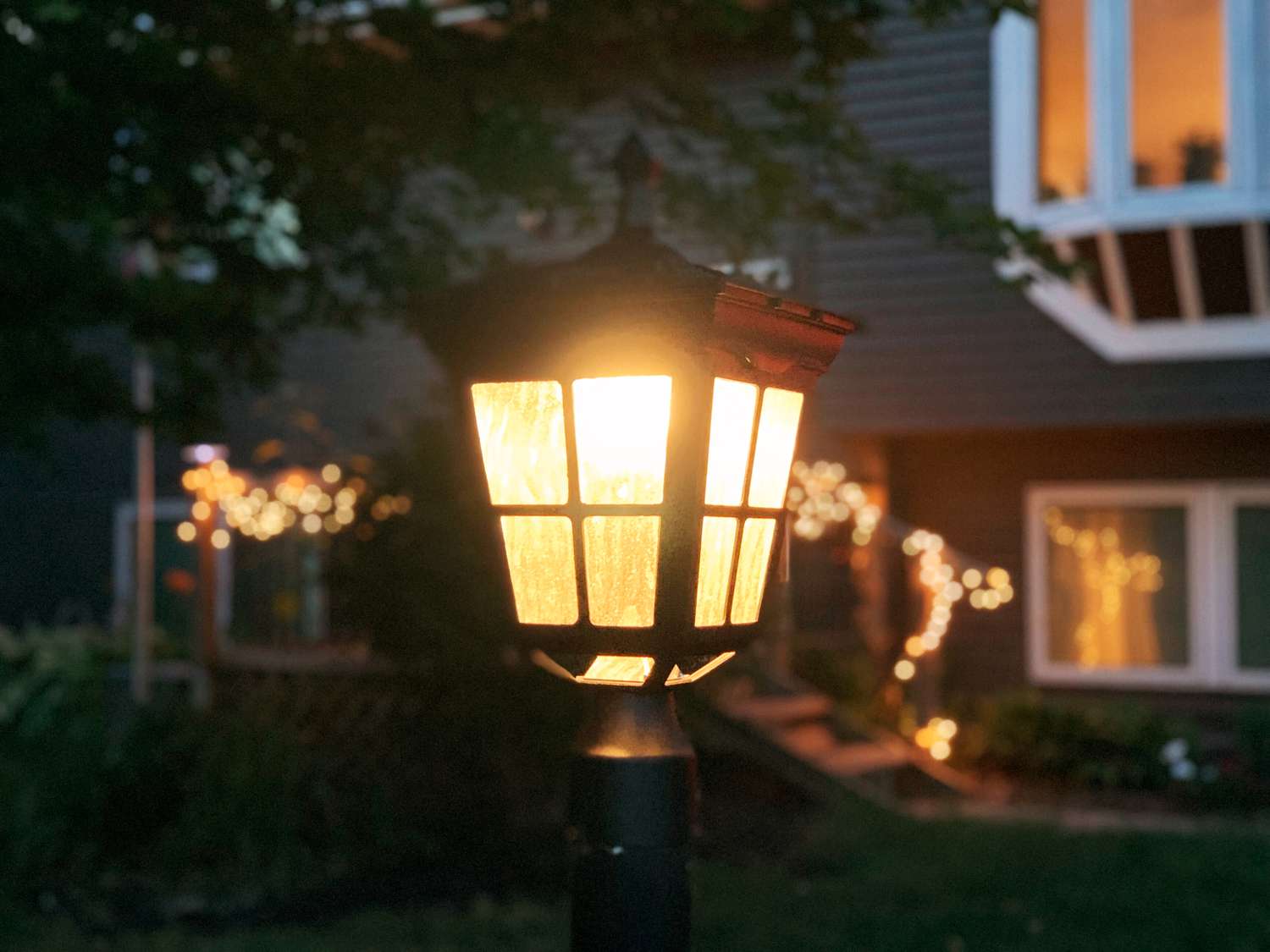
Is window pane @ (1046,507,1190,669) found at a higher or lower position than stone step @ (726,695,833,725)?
higher

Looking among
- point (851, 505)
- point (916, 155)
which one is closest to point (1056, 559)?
point (851, 505)

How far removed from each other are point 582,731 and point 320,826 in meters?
5.66

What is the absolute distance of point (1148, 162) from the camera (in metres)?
9.66

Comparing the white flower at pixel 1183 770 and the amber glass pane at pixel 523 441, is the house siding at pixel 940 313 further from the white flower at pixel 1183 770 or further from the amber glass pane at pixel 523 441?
the amber glass pane at pixel 523 441

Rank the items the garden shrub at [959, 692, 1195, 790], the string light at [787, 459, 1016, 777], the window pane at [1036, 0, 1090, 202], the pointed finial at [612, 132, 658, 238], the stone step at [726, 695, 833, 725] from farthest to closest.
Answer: the string light at [787, 459, 1016, 777] < the garden shrub at [959, 692, 1195, 790] < the window pane at [1036, 0, 1090, 202] < the stone step at [726, 695, 833, 725] < the pointed finial at [612, 132, 658, 238]

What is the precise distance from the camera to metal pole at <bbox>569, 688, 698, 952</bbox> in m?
2.42

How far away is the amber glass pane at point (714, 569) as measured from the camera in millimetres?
2364

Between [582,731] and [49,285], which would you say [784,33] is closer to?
[49,285]

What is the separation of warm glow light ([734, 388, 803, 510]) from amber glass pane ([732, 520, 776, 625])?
0.14 ft

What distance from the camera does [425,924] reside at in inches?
256

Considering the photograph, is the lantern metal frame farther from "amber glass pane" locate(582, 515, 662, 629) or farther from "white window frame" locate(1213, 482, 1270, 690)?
"white window frame" locate(1213, 482, 1270, 690)

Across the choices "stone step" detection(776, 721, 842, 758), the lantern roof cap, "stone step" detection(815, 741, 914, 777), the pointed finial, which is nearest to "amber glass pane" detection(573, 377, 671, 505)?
the lantern roof cap

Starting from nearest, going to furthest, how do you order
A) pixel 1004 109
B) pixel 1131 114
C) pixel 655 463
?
pixel 655 463 → pixel 1131 114 → pixel 1004 109

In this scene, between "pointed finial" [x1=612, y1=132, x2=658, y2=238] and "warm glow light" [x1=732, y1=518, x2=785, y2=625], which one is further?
"pointed finial" [x1=612, y1=132, x2=658, y2=238]
